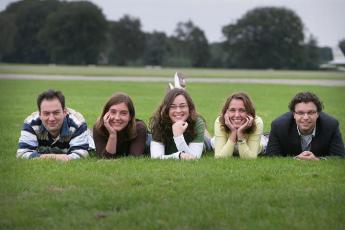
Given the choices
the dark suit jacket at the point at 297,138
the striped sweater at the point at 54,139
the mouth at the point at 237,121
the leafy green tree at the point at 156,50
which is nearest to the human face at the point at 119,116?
the striped sweater at the point at 54,139

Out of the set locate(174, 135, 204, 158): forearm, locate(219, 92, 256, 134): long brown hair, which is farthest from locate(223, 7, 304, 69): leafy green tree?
locate(174, 135, 204, 158): forearm

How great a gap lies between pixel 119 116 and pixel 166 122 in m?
0.69

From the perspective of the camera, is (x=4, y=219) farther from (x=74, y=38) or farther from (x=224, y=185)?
(x=74, y=38)

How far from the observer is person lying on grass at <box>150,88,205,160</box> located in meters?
8.18

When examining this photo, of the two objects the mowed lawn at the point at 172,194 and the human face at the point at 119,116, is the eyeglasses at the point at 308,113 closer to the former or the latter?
the mowed lawn at the point at 172,194

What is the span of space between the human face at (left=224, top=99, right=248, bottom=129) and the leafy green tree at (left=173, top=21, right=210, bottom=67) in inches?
3096

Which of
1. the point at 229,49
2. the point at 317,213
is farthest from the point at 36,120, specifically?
the point at 229,49

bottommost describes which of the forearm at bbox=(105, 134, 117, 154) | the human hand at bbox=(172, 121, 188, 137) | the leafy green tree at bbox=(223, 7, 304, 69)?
the forearm at bbox=(105, 134, 117, 154)

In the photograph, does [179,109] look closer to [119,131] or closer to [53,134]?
[119,131]

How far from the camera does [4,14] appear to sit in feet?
17.7

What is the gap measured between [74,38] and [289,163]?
2876cm

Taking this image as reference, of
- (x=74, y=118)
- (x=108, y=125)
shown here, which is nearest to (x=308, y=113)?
(x=108, y=125)

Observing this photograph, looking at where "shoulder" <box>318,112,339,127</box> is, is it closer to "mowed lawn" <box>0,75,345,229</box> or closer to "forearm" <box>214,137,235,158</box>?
"mowed lawn" <box>0,75,345,229</box>

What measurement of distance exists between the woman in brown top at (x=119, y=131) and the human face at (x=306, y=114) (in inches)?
83.4
